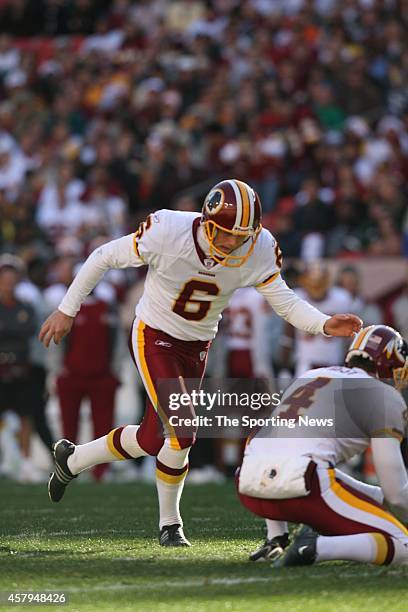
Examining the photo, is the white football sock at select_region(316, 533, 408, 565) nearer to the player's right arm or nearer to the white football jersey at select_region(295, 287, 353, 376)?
the player's right arm

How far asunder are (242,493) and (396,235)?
287 inches

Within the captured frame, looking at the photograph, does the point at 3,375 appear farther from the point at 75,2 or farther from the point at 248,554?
the point at 75,2

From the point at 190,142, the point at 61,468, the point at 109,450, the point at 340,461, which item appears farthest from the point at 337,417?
the point at 190,142

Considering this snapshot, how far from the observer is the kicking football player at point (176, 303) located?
5770 mm

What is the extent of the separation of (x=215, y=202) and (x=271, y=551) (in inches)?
60.8

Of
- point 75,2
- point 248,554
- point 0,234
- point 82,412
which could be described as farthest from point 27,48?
point 248,554

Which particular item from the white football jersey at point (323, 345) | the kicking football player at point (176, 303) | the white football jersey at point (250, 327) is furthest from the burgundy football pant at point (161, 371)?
the white football jersey at point (250, 327)

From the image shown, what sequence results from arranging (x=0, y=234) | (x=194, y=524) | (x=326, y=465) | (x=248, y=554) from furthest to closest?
(x=0, y=234), (x=194, y=524), (x=248, y=554), (x=326, y=465)

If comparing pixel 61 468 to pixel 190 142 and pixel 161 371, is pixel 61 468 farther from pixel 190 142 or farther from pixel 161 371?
pixel 190 142

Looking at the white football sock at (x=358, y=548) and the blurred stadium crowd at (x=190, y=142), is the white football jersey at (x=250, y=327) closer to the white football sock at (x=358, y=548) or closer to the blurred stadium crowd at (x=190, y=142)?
the blurred stadium crowd at (x=190, y=142)

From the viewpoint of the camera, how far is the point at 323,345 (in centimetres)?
1051

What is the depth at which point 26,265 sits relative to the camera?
1238cm

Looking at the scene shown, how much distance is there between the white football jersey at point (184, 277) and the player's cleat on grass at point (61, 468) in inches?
26.8

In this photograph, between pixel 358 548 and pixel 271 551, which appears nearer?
pixel 358 548
